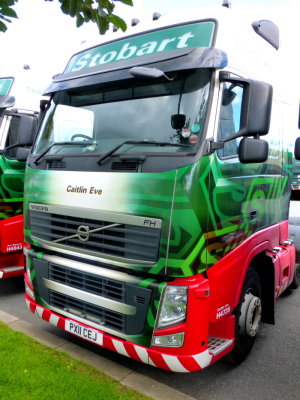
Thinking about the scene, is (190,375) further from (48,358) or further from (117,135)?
(117,135)

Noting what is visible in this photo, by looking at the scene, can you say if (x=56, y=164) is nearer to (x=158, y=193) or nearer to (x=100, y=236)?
(x=100, y=236)

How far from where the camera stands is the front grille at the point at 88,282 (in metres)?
2.95

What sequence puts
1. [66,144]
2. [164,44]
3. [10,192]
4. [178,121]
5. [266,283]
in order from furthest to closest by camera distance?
[10,192], [266,283], [66,144], [164,44], [178,121]

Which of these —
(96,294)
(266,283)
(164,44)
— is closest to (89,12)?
(164,44)

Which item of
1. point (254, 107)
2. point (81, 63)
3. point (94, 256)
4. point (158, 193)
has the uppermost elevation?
point (81, 63)

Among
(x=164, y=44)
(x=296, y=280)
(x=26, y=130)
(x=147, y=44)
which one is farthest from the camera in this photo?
(x=296, y=280)

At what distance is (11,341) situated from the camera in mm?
3598

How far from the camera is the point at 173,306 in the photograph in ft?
8.86

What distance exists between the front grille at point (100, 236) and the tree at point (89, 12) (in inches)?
55.0

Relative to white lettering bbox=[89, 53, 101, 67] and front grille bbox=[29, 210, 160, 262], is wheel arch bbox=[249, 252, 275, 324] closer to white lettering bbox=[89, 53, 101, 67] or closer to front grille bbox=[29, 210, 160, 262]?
front grille bbox=[29, 210, 160, 262]

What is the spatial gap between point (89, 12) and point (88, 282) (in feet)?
6.71

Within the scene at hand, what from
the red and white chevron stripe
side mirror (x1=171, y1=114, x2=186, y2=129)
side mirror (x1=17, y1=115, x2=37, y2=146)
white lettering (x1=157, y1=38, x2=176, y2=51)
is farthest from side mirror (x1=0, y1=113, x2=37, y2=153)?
the red and white chevron stripe

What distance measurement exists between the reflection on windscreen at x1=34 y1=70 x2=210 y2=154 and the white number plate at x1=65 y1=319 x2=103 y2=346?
150cm

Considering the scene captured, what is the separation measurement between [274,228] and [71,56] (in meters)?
2.78
